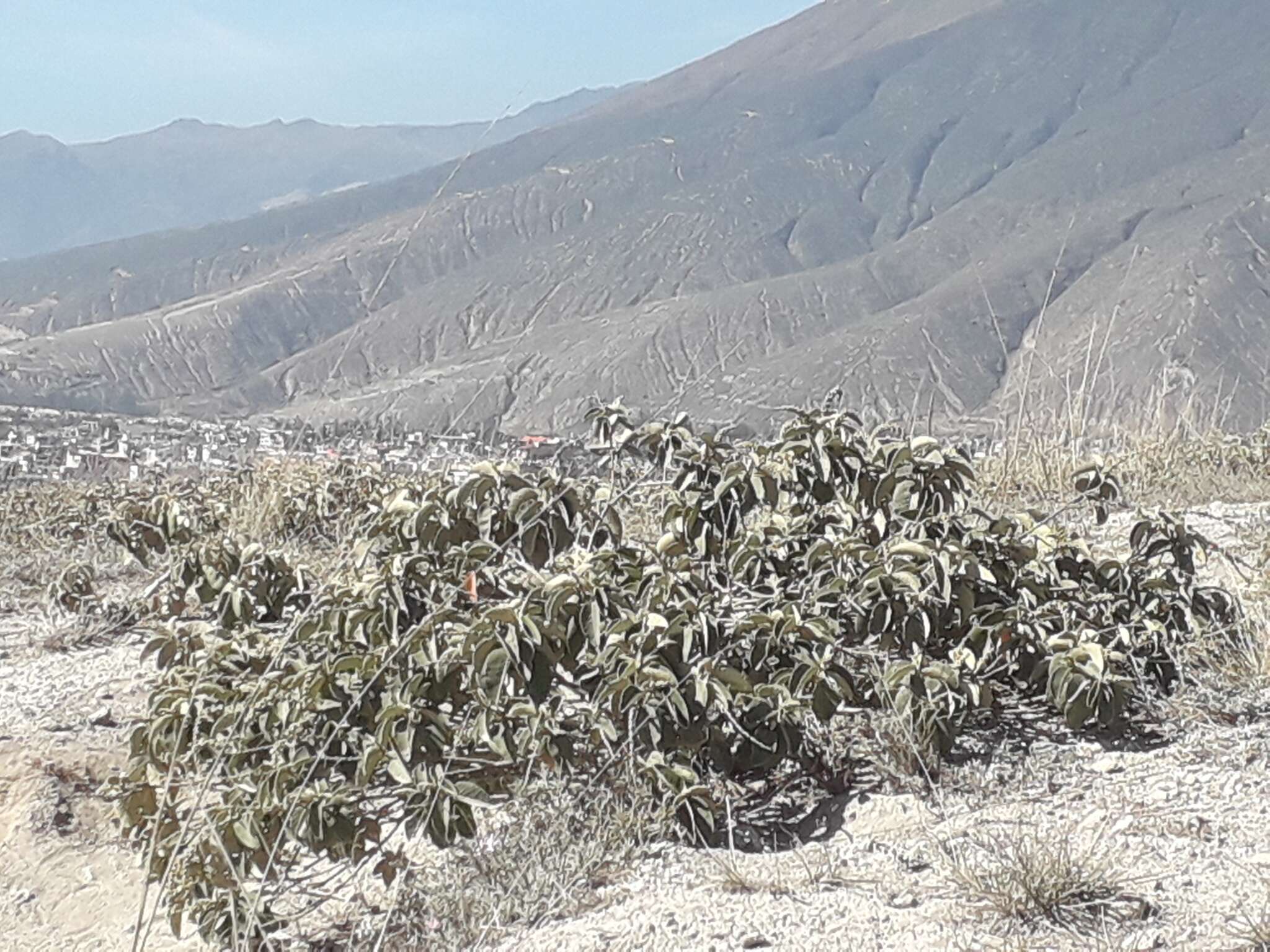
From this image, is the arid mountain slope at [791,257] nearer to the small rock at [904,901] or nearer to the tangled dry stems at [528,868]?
the tangled dry stems at [528,868]

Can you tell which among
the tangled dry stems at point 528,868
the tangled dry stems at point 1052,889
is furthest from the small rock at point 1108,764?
the tangled dry stems at point 528,868

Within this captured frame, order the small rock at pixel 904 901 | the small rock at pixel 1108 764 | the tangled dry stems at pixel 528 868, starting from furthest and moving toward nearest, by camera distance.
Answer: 1. the small rock at pixel 1108 764
2. the tangled dry stems at pixel 528 868
3. the small rock at pixel 904 901

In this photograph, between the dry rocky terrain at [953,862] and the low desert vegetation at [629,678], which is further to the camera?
the low desert vegetation at [629,678]

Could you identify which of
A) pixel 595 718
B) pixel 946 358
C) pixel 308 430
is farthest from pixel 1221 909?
pixel 946 358

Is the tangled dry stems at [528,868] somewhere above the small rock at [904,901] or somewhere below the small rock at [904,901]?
above

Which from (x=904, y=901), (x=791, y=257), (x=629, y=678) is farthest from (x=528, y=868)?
(x=791, y=257)

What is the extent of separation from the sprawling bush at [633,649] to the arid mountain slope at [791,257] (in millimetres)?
844

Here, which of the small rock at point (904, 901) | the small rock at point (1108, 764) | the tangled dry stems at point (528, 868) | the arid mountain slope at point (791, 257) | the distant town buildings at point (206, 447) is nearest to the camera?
the small rock at point (904, 901)

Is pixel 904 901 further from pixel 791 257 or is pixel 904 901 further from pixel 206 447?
pixel 791 257

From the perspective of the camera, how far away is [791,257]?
67.9 meters

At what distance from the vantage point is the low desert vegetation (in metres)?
2.10

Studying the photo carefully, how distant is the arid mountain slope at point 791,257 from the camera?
34.8 metres

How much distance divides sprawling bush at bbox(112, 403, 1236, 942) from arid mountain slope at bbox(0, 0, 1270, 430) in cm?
84

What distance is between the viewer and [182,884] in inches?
81.1
